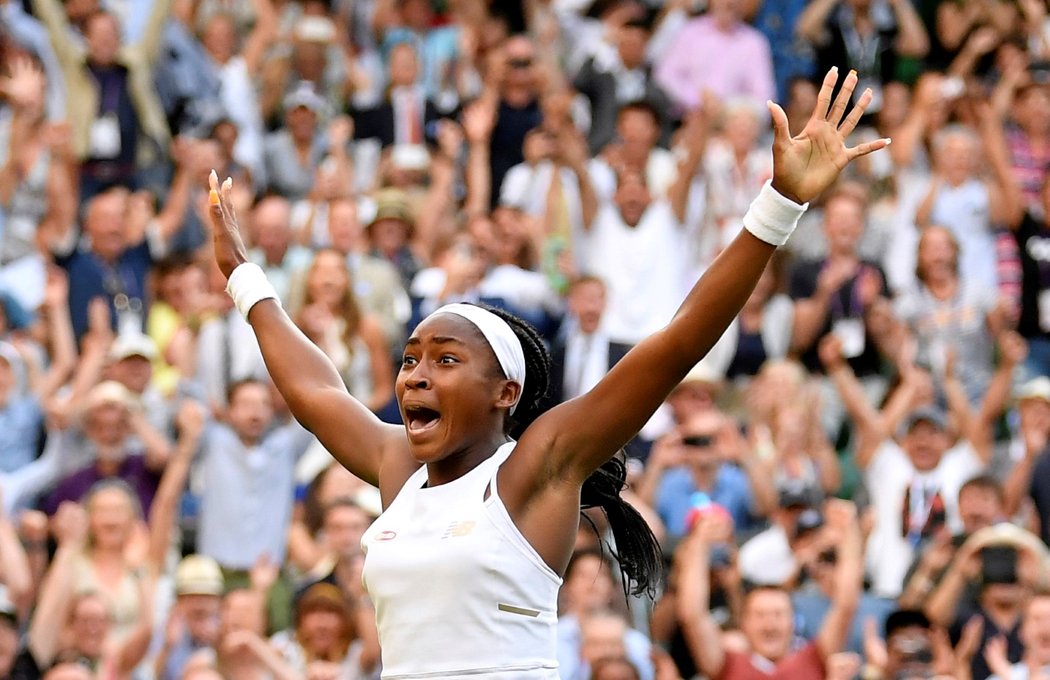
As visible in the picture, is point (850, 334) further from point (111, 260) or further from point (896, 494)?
point (111, 260)

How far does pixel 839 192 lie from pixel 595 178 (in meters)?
1.29

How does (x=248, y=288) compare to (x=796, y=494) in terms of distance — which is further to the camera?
(x=796, y=494)

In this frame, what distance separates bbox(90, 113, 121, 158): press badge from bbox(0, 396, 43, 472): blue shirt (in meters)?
2.56

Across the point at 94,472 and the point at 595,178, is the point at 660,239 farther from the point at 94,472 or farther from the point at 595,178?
the point at 94,472

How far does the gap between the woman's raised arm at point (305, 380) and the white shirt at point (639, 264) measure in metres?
6.11

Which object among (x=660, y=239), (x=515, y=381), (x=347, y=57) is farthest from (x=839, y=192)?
(x=515, y=381)

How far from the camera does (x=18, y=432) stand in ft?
31.3

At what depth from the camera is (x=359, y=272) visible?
425 inches

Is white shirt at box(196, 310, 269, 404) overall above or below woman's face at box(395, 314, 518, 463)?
above

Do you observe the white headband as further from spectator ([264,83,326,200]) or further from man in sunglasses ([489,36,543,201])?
spectator ([264,83,326,200])

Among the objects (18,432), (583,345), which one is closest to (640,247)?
(583,345)

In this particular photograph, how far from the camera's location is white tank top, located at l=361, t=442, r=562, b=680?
411cm

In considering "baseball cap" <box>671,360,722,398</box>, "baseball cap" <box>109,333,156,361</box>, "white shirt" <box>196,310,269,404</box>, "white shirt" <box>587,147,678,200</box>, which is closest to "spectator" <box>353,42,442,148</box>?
"white shirt" <box>587,147,678,200</box>

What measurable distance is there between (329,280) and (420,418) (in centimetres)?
606
